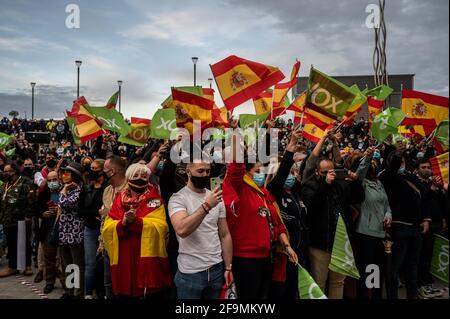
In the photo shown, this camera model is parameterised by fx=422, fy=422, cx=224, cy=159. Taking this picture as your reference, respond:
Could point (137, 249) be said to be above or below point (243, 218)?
below

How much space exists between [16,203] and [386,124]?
624cm

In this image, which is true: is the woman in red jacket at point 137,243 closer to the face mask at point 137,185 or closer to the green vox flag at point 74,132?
the face mask at point 137,185

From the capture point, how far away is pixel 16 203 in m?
7.36

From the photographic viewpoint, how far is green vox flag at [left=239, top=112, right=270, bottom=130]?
784 centimetres

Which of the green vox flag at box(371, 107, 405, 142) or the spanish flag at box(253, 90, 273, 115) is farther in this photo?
the spanish flag at box(253, 90, 273, 115)

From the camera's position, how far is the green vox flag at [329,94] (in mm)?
4980

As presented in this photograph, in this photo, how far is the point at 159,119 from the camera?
20.1ft

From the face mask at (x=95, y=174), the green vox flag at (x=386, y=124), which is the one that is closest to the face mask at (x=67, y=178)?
the face mask at (x=95, y=174)

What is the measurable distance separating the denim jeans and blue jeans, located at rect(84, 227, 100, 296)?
153 inches

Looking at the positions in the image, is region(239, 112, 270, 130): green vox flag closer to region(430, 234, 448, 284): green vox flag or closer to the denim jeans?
the denim jeans

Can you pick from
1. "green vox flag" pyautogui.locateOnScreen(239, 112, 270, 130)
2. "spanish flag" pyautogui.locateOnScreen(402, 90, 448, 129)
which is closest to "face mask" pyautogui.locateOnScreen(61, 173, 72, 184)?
"green vox flag" pyautogui.locateOnScreen(239, 112, 270, 130)

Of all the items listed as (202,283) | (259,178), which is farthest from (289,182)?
(202,283)

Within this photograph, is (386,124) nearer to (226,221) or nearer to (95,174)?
(226,221)
